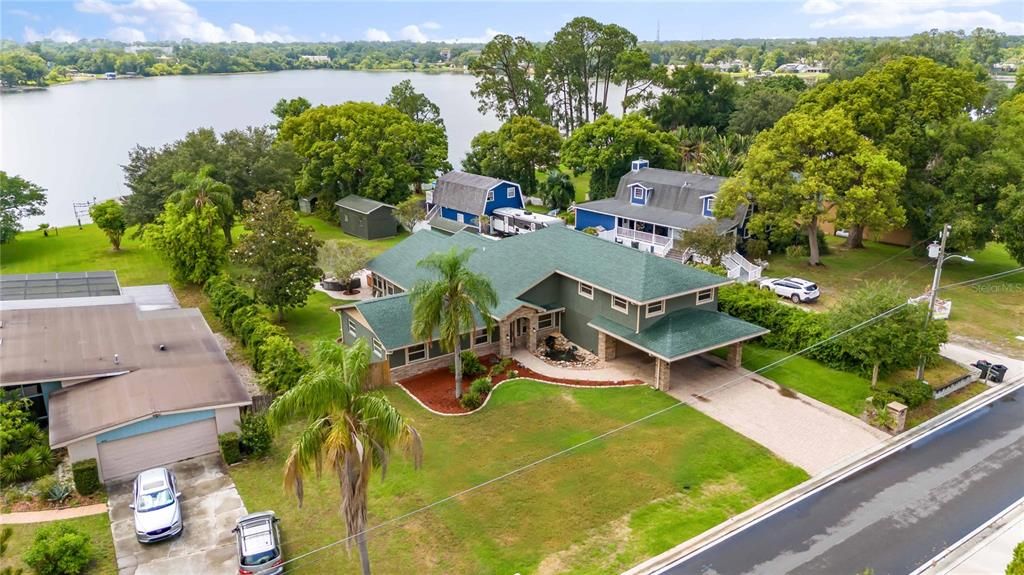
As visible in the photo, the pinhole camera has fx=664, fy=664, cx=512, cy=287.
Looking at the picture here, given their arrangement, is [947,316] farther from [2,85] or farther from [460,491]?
[2,85]

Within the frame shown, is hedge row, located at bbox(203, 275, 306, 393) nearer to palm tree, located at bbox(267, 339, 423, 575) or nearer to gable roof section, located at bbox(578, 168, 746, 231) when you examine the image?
palm tree, located at bbox(267, 339, 423, 575)

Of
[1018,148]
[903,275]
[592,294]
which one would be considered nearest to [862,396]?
[592,294]

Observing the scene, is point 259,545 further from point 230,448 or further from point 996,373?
point 996,373

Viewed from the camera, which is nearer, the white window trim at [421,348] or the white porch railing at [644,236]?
the white window trim at [421,348]

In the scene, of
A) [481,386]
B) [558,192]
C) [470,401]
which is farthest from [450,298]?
[558,192]

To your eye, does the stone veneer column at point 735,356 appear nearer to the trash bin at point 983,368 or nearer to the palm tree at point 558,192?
the trash bin at point 983,368

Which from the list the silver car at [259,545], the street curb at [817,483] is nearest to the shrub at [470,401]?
the silver car at [259,545]
